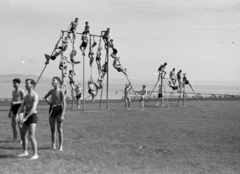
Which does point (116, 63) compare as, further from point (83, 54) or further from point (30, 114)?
point (30, 114)

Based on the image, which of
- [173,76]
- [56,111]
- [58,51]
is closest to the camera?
[56,111]

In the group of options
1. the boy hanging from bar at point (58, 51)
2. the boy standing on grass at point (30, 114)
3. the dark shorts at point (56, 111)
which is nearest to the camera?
the boy standing on grass at point (30, 114)

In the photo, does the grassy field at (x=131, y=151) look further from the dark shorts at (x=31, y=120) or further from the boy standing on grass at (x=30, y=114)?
the dark shorts at (x=31, y=120)

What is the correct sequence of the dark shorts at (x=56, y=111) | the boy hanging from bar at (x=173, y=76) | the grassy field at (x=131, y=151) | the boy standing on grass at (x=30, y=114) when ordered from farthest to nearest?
the boy hanging from bar at (x=173, y=76), the dark shorts at (x=56, y=111), the boy standing on grass at (x=30, y=114), the grassy field at (x=131, y=151)

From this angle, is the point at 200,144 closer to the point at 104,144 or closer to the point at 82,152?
the point at 104,144

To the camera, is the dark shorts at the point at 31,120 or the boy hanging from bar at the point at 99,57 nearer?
the dark shorts at the point at 31,120

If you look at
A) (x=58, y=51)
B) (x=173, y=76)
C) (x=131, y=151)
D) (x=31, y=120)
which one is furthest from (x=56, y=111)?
(x=173, y=76)

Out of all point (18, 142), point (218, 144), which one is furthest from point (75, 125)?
point (218, 144)

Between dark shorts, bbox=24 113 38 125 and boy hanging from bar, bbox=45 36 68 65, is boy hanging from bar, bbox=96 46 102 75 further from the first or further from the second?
dark shorts, bbox=24 113 38 125

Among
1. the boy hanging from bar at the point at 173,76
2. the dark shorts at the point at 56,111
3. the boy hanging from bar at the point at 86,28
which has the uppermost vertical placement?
the boy hanging from bar at the point at 86,28

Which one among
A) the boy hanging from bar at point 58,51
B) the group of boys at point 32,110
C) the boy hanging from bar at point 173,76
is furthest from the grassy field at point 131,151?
the boy hanging from bar at point 173,76

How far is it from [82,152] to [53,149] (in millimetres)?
879

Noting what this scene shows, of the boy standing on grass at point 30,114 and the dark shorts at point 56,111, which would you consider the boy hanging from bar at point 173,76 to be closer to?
the dark shorts at point 56,111

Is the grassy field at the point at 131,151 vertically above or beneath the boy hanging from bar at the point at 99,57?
beneath
